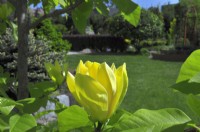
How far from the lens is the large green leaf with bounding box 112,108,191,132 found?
505mm

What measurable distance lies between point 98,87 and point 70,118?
0.08m

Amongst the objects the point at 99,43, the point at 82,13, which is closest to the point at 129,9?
the point at 82,13

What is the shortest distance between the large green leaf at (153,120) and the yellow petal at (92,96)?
63 mm

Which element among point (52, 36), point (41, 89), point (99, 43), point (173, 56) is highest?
point (41, 89)

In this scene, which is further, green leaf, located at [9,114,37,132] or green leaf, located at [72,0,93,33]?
green leaf, located at [72,0,93,33]

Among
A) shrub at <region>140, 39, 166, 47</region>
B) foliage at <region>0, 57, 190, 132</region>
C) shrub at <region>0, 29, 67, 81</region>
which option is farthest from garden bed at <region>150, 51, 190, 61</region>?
foliage at <region>0, 57, 190, 132</region>

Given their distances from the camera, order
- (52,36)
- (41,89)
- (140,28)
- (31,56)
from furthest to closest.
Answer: (140,28), (52,36), (31,56), (41,89)

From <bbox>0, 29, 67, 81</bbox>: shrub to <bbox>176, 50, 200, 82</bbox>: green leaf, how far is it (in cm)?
453

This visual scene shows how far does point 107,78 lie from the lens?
1.84 ft

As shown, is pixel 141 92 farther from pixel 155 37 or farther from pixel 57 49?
pixel 155 37

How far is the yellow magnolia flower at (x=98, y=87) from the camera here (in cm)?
55

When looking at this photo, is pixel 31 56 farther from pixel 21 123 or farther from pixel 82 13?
pixel 21 123

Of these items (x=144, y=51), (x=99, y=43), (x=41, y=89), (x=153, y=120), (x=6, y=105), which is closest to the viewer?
(x=153, y=120)

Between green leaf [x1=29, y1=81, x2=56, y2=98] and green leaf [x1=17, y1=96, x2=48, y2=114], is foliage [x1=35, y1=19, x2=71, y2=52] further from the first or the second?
green leaf [x1=17, y1=96, x2=48, y2=114]
